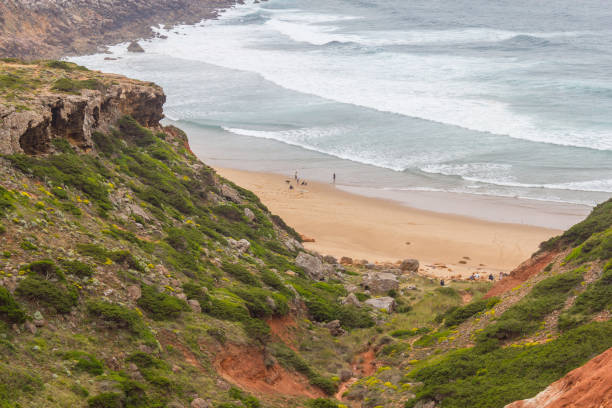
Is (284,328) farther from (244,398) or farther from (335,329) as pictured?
(244,398)

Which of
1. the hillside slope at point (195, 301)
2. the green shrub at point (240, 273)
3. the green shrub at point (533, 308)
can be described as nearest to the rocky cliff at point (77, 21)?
the hillside slope at point (195, 301)

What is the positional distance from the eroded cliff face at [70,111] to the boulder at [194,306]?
310 inches

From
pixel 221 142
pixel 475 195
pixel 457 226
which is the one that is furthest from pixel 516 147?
pixel 221 142

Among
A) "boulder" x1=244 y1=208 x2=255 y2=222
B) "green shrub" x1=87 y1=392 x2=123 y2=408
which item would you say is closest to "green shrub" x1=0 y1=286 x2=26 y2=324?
"green shrub" x1=87 y1=392 x2=123 y2=408

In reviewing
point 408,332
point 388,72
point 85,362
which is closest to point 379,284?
point 408,332

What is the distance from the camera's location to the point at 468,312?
20594 mm

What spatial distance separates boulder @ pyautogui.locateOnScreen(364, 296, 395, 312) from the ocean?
62.7 feet

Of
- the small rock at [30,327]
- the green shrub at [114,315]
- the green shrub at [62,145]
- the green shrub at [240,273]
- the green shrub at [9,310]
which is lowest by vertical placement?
the green shrub at [240,273]

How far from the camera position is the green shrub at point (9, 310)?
11984 mm

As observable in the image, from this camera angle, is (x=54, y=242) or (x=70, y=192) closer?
(x=54, y=242)

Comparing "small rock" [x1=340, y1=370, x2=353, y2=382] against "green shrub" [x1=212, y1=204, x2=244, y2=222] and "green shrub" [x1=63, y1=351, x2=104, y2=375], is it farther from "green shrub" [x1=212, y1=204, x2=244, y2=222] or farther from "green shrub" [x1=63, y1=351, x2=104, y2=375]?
"green shrub" [x1=212, y1=204, x2=244, y2=222]

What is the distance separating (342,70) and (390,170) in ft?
127

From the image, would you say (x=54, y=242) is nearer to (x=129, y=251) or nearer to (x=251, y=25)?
(x=129, y=251)

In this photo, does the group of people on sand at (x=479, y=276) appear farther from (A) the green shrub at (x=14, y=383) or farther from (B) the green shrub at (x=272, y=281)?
(A) the green shrub at (x=14, y=383)
